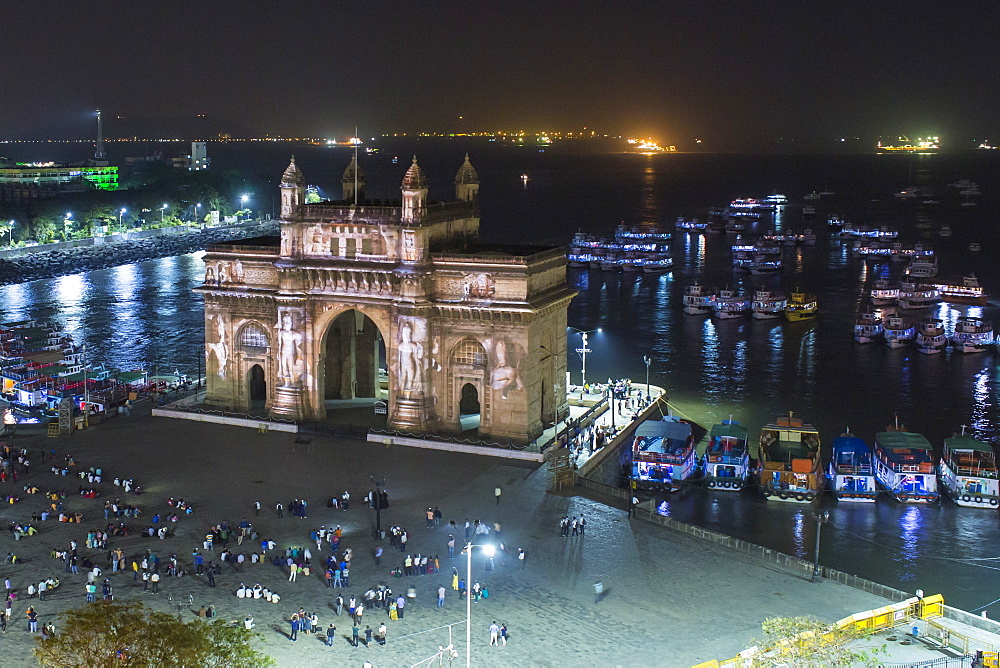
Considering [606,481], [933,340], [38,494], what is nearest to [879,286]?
[933,340]

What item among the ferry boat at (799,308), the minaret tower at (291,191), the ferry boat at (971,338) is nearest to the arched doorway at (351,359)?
the minaret tower at (291,191)

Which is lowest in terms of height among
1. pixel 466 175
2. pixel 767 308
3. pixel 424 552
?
pixel 424 552

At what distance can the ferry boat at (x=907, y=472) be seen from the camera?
6419 cm

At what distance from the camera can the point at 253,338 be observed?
226 ft

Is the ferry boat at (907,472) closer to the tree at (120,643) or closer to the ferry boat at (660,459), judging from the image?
the ferry boat at (660,459)

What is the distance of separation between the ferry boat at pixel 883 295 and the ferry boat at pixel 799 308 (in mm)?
11183

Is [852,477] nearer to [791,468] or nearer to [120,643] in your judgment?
[791,468]

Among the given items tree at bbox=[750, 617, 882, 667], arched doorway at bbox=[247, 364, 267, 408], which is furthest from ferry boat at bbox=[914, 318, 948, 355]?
tree at bbox=[750, 617, 882, 667]

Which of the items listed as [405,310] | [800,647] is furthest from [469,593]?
[405,310]

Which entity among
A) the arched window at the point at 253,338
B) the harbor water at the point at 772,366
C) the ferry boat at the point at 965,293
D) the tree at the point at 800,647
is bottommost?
the harbor water at the point at 772,366

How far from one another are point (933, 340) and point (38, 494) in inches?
3163

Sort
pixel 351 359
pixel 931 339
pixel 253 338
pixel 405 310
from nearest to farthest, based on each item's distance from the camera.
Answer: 1. pixel 405 310
2. pixel 253 338
3. pixel 351 359
4. pixel 931 339

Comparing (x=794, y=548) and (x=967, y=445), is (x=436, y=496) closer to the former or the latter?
(x=794, y=548)

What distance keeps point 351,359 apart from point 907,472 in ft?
102
